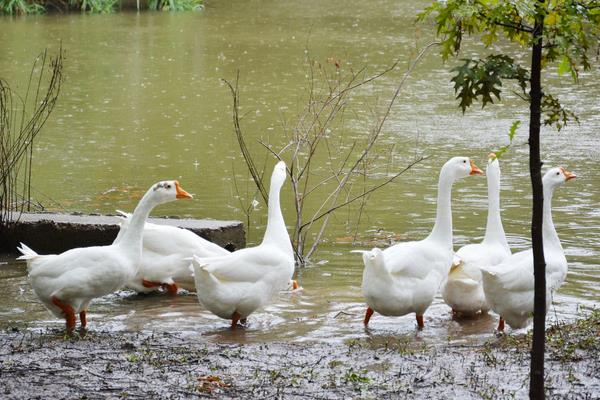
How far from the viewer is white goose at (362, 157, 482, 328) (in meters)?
7.38

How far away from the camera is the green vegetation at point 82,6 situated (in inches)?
1454

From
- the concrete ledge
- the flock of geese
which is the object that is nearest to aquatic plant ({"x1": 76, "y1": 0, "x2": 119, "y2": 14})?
the concrete ledge

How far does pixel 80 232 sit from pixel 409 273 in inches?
151

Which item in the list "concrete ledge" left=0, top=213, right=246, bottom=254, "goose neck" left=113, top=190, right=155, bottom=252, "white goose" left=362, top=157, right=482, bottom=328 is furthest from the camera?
"concrete ledge" left=0, top=213, right=246, bottom=254

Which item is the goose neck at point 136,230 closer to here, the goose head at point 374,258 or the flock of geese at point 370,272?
the flock of geese at point 370,272

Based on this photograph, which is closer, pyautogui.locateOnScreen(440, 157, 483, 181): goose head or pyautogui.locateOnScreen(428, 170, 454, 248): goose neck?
pyautogui.locateOnScreen(428, 170, 454, 248): goose neck

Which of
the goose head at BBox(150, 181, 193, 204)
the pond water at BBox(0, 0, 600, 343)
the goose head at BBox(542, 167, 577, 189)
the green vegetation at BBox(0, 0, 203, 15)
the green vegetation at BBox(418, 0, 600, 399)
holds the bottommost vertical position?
the pond water at BBox(0, 0, 600, 343)

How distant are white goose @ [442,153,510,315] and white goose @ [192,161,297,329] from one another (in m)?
1.34

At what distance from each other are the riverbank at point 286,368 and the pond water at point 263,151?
94cm

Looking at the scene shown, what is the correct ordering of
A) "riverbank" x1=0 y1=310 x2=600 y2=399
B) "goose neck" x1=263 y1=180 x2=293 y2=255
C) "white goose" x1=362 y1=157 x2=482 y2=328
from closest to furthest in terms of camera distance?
"riverbank" x1=0 y1=310 x2=600 y2=399 < "white goose" x1=362 y1=157 x2=482 y2=328 < "goose neck" x1=263 y1=180 x2=293 y2=255

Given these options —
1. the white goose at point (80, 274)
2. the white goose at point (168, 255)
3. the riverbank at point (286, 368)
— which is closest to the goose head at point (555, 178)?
the riverbank at point (286, 368)

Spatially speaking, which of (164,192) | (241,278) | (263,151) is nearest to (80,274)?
(164,192)

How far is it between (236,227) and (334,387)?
467cm

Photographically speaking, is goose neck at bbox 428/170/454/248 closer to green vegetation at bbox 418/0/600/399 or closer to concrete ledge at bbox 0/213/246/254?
concrete ledge at bbox 0/213/246/254
